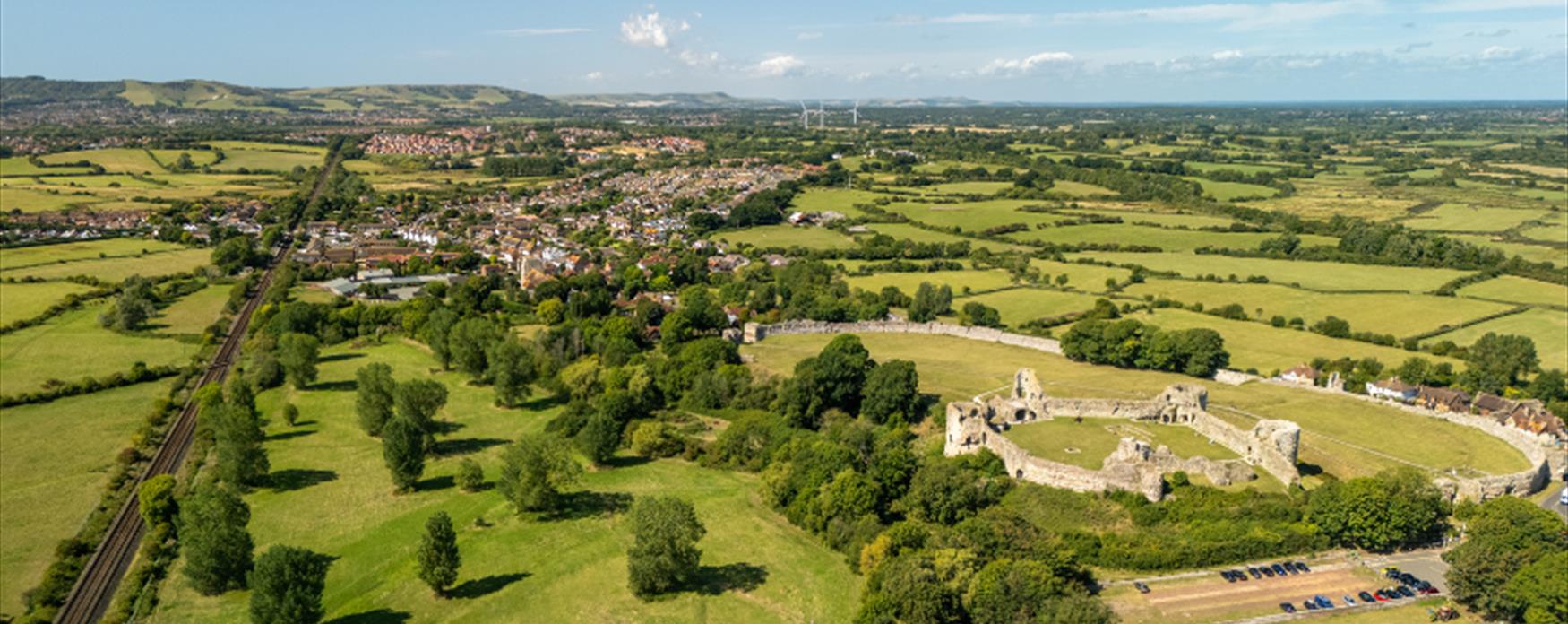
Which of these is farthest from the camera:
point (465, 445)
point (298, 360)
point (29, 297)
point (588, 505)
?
point (29, 297)

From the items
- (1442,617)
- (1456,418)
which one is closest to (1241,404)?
(1456,418)

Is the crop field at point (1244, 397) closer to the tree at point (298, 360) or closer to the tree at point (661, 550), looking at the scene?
the tree at point (661, 550)

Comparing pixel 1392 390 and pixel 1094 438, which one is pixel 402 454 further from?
pixel 1392 390

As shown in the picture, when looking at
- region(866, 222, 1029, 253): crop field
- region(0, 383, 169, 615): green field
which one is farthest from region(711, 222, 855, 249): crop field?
region(0, 383, 169, 615): green field

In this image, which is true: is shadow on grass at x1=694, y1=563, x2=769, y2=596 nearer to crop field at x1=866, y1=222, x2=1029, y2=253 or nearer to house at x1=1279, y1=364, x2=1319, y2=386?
house at x1=1279, y1=364, x2=1319, y2=386

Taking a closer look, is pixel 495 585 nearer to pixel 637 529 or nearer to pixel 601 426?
pixel 637 529

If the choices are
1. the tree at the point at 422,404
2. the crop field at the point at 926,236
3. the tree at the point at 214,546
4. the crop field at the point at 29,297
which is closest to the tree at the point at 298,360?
the tree at the point at 422,404

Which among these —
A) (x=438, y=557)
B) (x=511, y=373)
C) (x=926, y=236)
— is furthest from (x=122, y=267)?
(x=926, y=236)
